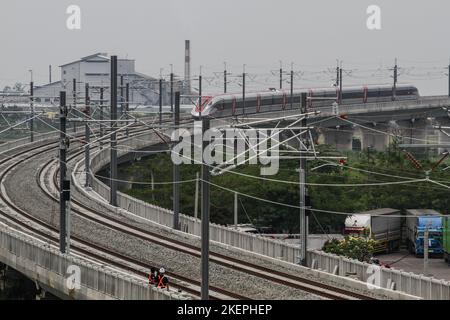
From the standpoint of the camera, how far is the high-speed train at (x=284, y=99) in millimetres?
90019

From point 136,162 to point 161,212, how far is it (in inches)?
1338

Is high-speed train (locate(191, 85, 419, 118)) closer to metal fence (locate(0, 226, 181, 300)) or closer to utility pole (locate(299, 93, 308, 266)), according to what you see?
metal fence (locate(0, 226, 181, 300))

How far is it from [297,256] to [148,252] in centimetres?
583

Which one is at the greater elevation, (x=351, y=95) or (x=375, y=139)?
(x=351, y=95)

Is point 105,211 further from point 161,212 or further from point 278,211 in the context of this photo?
point 278,211

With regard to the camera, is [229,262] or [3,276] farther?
[3,276]

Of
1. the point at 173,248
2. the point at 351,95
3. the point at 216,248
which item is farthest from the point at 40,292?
the point at 351,95

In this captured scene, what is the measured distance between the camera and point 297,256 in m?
35.9

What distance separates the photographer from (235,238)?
39844mm

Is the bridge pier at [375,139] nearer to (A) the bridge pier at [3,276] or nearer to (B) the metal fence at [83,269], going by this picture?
(A) the bridge pier at [3,276]

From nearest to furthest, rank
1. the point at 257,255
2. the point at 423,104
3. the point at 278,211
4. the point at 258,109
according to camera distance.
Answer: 1. the point at 257,255
2. the point at 278,211
3. the point at 258,109
4. the point at 423,104

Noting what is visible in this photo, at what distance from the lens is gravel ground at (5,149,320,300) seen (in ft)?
103

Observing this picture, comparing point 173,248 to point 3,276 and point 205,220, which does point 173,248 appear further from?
point 205,220
